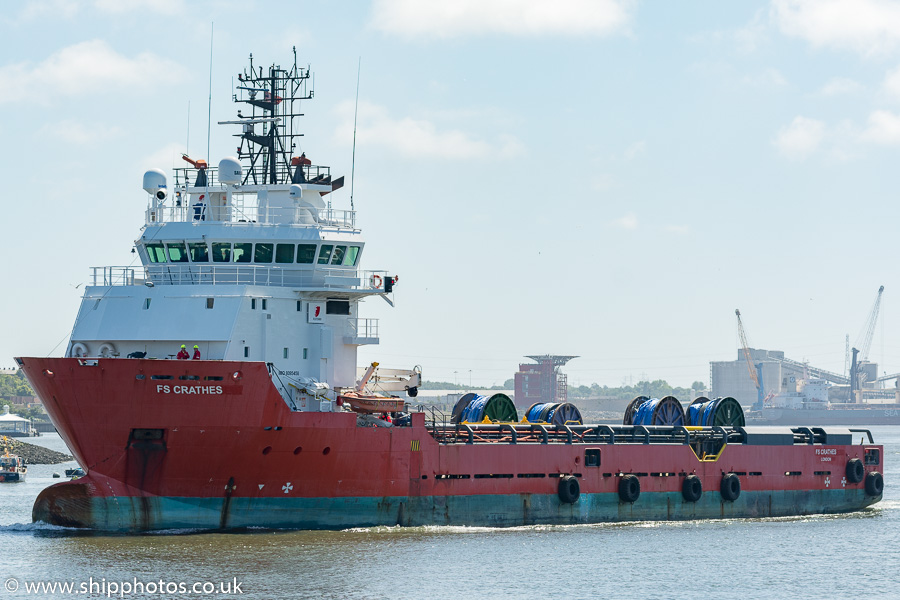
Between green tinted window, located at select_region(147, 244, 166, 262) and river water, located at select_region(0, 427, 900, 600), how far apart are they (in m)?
7.56

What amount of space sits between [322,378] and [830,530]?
52.0 feet

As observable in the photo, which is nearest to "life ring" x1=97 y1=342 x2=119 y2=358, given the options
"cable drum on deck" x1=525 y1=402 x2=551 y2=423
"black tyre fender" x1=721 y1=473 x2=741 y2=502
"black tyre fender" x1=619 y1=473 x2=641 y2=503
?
"black tyre fender" x1=619 y1=473 x2=641 y2=503

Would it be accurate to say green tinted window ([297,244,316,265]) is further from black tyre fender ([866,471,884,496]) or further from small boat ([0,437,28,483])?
small boat ([0,437,28,483])

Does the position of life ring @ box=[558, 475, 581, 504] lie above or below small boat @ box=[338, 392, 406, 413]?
below

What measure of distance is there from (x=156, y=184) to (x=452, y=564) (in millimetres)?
13335

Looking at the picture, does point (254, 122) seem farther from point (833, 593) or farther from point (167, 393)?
point (833, 593)

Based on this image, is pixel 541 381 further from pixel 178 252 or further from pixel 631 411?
pixel 178 252

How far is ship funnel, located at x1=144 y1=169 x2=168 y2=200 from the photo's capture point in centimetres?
3364

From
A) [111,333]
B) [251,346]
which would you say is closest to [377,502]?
[251,346]

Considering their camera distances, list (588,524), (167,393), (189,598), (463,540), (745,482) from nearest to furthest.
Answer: (189,598) < (167,393) < (463,540) < (588,524) < (745,482)

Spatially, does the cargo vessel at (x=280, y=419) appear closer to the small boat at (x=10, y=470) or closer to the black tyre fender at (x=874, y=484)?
the black tyre fender at (x=874, y=484)

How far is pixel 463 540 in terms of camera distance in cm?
3114

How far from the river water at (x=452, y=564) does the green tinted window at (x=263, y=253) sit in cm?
737

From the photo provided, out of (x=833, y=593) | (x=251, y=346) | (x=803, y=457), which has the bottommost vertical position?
(x=833, y=593)
